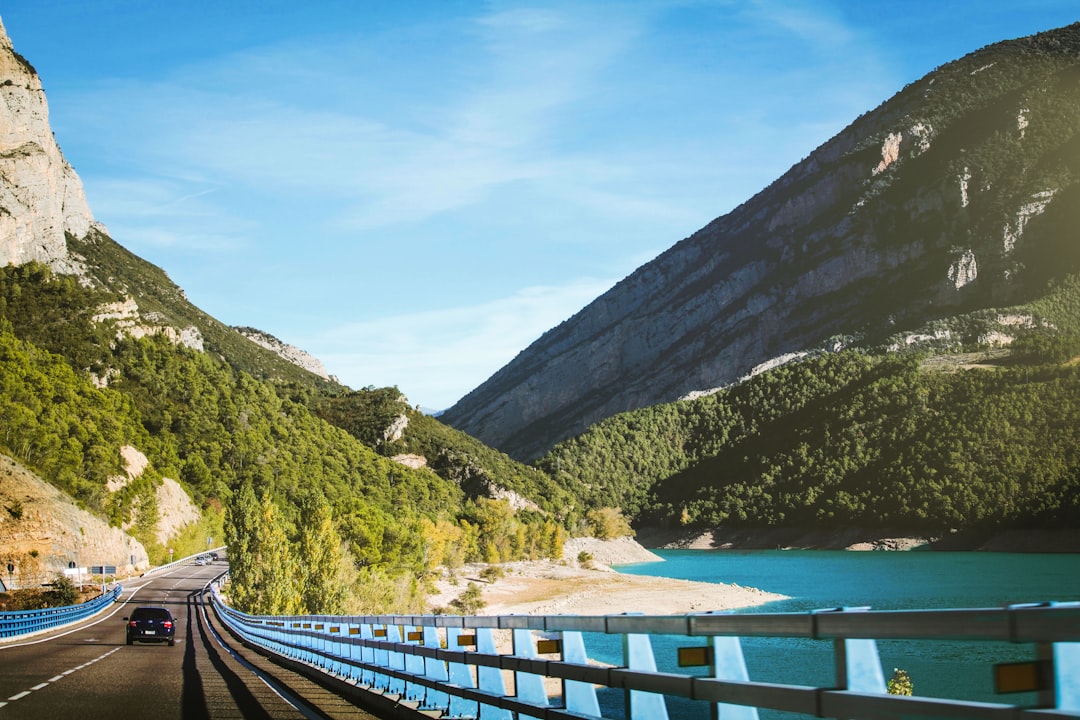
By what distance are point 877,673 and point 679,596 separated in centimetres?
11586

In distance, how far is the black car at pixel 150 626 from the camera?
125ft

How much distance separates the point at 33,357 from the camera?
133750 mm

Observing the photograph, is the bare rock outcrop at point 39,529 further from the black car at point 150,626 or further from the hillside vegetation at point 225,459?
the black car at point 150,626

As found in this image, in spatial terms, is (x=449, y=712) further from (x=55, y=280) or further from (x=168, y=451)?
(x=55, y=280)

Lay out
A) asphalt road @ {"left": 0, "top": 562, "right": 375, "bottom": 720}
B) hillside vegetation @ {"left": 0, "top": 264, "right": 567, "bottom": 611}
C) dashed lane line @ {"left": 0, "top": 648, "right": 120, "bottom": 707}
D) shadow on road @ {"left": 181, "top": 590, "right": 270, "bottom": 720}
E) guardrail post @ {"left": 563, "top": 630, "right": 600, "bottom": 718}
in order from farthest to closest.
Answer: hillside vegetation @ {"left": 0, "top": 264, "right": 567, "bottom": 611} → dashed lane line @ {"left": 0, "top": 648, "right": 120, "bottom": 707} → asphalt road @ {"left": 0, "top": 562, "right": 375, "bottom": 720} → shadow on road @ {"left": 181, "top": 590, "right": 270, "bottom": 720} → guardrail post @ {"left": 563, "top": 630, "right": 600, "bottom": 718}

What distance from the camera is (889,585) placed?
121 metres

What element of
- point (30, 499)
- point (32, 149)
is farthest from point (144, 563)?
point (32, 149)

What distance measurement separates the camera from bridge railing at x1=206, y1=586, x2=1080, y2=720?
399 centimetres

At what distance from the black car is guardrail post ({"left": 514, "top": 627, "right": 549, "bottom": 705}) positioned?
31.6 m

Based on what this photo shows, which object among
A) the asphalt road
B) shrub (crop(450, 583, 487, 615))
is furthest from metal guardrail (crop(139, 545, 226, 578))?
the asphalt road

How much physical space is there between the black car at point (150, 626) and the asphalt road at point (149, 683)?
0.42 metres

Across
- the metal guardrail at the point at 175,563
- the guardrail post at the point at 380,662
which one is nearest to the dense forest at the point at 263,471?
the metal guardrail at the point at 175,563

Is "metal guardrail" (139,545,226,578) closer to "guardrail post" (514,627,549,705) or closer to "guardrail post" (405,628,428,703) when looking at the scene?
"guardrail post" (405,628,428,703)

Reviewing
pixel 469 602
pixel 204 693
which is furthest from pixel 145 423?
pixel 204 693
